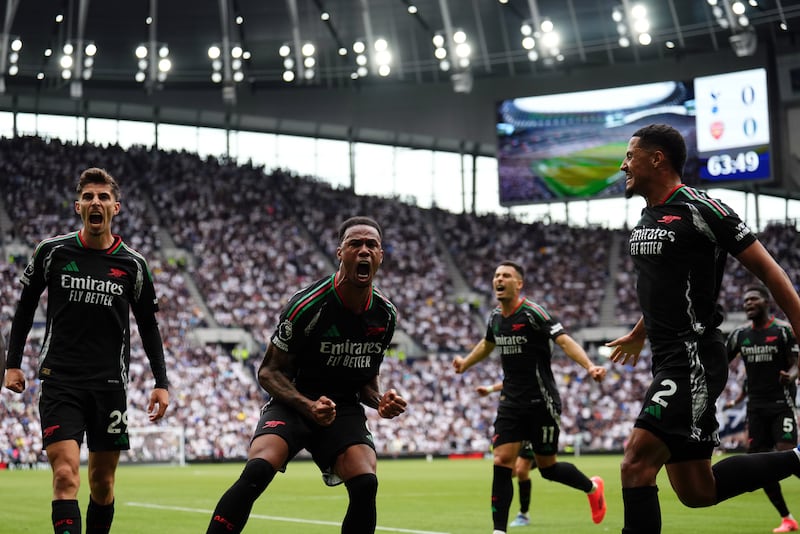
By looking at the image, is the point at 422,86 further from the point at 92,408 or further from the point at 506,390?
the point at 92,408

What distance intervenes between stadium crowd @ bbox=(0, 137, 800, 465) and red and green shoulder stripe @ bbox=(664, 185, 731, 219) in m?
30.1

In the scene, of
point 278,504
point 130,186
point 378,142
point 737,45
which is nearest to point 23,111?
point 130,186

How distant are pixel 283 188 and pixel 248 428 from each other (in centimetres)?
1614

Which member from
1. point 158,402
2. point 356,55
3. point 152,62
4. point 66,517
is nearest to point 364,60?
point 356,55

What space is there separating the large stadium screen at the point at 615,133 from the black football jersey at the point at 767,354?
2855cm

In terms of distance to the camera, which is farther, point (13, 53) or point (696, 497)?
point (13, 53)

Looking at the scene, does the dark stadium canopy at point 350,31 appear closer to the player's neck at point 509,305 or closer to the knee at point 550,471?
the player's neck at point 509,305

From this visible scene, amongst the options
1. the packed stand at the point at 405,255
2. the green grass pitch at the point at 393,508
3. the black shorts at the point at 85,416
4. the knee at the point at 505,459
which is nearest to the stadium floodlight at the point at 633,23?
the packed stand at the point at 405,255

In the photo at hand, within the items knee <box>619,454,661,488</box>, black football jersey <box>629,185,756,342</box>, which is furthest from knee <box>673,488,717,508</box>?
black football jersey <box>629,185,756,342</box>

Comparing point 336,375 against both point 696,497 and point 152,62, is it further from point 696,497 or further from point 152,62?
point 152,62

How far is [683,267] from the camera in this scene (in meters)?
6.66

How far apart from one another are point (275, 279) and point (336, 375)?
3793 centimetres

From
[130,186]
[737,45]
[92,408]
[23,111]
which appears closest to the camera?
[92,408]

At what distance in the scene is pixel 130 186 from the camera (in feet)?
153
